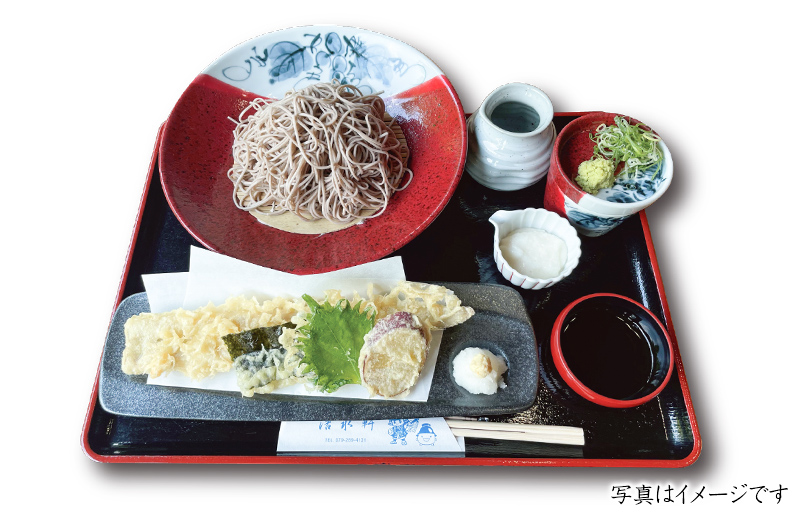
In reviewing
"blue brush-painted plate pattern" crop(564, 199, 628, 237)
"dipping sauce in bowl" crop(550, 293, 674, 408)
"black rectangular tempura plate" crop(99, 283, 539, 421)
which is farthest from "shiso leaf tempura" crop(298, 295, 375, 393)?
"blue brush-painted plate pattern" crop(564, 199, 628, 237)

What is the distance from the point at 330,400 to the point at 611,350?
4.85 feet

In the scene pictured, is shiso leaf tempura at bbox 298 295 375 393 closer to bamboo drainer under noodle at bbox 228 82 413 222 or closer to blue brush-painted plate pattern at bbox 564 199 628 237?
bamboo drainer under noodle at bbox 228 82 413 222

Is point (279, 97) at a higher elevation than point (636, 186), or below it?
higher

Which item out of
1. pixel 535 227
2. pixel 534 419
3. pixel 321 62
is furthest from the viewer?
pixel 321 62

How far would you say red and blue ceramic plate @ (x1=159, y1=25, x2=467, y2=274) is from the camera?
2611 mm

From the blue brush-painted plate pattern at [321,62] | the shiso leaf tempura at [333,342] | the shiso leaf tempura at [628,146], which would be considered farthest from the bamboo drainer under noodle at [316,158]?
the shiso leaf tempura at [628,146]

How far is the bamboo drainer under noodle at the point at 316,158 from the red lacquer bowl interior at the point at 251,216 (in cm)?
12

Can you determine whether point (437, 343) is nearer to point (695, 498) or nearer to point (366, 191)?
point (366, 191)

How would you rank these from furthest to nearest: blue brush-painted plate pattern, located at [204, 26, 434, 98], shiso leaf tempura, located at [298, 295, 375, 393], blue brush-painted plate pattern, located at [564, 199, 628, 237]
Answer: blue brush-painted plate pattern, located at [204, 26, 434, 98]
blue brush-painted plate pattern, located at [564, 199, 628, 237]
shiso leaf tempura, located at [298, 295, 375, 393]

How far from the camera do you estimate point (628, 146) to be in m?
2.66

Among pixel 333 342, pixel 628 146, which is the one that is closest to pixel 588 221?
pixel 628 146

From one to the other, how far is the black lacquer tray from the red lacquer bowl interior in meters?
0.36

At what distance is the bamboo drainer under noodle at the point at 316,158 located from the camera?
2.70 m

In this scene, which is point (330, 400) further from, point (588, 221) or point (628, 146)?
point (628, 146)
